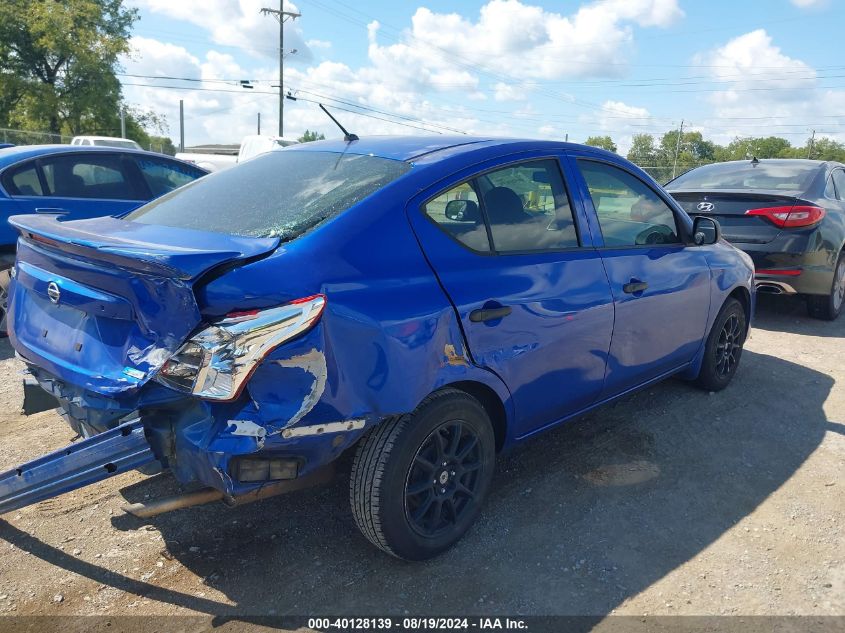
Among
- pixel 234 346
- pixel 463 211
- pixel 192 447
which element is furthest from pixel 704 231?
pixel 192 447

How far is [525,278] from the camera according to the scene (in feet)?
9.43

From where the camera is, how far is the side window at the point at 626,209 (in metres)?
3.45

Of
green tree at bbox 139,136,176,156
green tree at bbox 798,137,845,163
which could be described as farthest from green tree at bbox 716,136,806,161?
green tree at bbox 139,136,176,156

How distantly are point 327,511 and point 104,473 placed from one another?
1.13 meters

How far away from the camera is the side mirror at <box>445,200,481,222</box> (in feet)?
9.05

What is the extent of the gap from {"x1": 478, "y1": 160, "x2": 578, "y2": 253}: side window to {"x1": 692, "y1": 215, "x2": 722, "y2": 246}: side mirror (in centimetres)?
124

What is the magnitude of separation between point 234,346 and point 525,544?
1605 mm

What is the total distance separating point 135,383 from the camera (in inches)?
87.7

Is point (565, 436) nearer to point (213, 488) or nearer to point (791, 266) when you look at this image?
point (213, 488)

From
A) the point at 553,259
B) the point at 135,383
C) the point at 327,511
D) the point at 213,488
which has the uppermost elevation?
the point at 553,259

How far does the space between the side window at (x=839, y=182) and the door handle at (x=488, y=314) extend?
6162 millimetres

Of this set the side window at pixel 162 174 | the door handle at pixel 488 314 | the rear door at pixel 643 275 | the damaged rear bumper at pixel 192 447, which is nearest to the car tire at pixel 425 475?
the damaged rear bumper at pixel 192 447

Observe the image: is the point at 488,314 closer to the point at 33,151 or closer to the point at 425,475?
the point at 425,475

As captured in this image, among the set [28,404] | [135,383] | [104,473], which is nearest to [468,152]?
[135,383]
